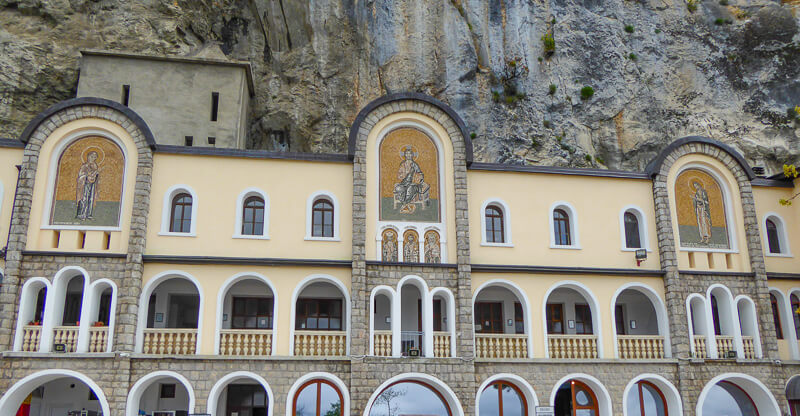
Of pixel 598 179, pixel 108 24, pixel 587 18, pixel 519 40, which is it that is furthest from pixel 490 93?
pixel 108 24

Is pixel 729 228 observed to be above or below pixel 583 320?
above

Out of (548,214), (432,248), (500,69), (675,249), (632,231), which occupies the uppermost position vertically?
(500,69)

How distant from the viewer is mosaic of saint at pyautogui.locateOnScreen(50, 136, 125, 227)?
65.0 ft

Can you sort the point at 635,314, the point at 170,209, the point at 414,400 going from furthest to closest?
the point at 635,314
the point at 170,209
the point at 414,400

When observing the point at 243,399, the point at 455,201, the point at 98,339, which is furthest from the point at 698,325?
the point at 98,339

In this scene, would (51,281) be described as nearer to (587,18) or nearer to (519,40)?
(519,40)

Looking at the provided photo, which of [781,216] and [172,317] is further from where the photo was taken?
[781,216]


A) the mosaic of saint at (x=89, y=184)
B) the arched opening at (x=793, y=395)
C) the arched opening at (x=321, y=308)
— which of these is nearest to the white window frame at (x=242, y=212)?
the arched opening at (x=321, y=308)

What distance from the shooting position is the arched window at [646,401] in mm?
21125

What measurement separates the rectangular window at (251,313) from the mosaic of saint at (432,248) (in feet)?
18.5

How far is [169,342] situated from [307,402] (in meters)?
4.45

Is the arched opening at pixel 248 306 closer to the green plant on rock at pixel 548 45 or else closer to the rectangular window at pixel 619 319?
the rectangular window at pixel 619 319

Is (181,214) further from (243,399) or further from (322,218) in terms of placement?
(243,399)

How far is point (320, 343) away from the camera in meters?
19.7
